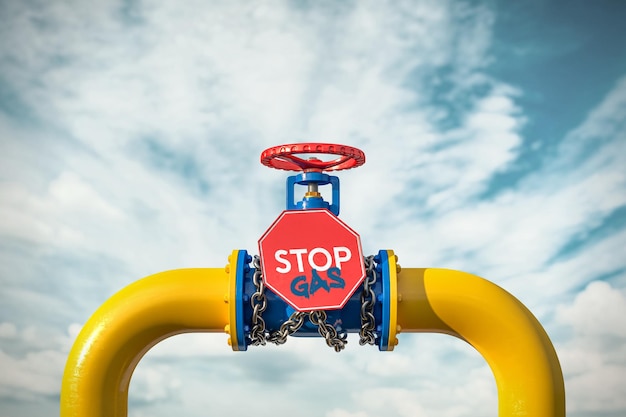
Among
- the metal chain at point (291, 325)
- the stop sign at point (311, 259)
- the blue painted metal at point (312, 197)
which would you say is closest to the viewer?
the stop sign at point (311, 259)

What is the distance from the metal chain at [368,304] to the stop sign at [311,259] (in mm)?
168

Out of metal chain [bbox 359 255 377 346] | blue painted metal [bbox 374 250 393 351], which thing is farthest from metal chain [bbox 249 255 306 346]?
blue painted metal [bbox 374 250 393 351]

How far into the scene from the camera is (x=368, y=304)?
18.1ft

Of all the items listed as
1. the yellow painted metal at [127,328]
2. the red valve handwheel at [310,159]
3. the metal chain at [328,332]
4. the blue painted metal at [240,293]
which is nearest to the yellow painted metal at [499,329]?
the metal chain at [328,332]

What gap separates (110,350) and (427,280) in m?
2.30

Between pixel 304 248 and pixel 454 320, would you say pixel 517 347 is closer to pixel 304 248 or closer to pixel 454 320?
pixel 454 320

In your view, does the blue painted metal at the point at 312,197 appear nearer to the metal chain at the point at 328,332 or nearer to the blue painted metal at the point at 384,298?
the blue painted metal at the point at 384,298

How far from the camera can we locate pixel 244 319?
5512 mm

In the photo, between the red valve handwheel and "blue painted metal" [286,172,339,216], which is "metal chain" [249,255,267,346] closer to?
"blue painted metal" [286,172,339,216]

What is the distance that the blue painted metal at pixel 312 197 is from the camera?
571 cm

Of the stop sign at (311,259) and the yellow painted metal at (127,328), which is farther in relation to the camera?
the yellow painted metal at (127,328)

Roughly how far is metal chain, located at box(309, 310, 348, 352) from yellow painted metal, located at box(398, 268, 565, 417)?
0.44 meters

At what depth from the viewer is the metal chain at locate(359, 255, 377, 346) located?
5.51m

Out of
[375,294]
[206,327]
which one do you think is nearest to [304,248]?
[375,294]
